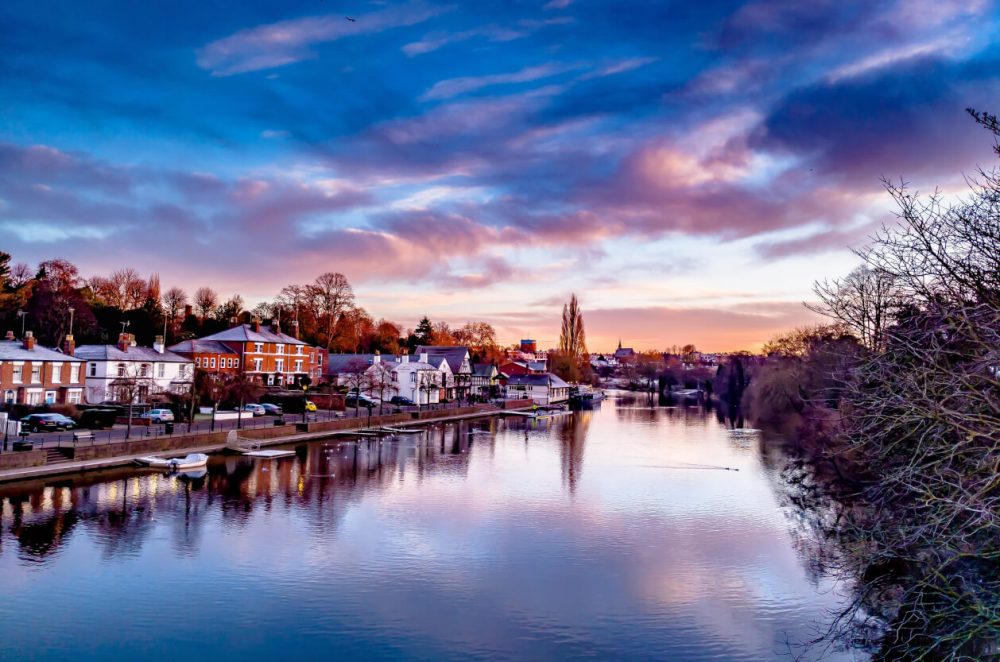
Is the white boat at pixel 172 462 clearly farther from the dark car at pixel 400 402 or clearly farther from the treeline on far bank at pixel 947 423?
the dark car at pixel 400 402

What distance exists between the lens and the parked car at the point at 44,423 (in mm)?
38541

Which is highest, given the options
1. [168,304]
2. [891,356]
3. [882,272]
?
[168,304]

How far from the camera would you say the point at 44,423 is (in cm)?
3878

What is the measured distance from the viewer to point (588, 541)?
2569 cm

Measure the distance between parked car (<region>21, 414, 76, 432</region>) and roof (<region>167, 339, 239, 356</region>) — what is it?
86.3 feet

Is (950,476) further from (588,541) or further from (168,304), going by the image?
(168,304)

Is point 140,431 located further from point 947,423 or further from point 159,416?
point 947,423

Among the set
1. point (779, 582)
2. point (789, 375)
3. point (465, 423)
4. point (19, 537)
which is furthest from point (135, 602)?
point (465, 423)

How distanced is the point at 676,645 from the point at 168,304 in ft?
307

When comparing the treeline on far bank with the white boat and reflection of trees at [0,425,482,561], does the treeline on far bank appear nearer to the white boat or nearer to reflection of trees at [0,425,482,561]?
reflection of trees at [0,425,482,561]

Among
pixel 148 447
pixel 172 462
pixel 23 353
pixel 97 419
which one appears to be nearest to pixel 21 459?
pixel 172 462

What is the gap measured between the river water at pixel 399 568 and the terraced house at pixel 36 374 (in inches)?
584

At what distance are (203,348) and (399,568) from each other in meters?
52.4

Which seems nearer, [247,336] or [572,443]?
[572,443]
